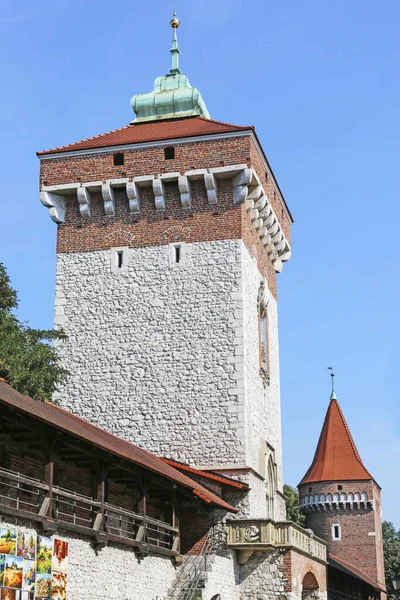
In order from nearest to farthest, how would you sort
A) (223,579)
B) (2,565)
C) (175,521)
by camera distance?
(2,565)
(175,521)
(223,579)

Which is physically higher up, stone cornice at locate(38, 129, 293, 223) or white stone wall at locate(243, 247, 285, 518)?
stone cornice at locate(38, 129, 293, 223)

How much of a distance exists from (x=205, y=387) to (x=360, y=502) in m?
24.2

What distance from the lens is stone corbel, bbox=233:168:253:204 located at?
2380cm

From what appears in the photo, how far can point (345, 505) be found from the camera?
44.9 meters

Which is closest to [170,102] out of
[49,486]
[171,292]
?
[171,292]

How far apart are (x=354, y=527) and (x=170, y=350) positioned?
24.6m

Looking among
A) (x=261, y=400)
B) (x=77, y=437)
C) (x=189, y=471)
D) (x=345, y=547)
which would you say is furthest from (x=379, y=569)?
(x=77, y=437)

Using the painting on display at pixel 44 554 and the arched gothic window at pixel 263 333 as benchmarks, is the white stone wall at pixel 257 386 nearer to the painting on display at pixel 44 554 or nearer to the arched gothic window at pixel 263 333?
the arched gothic window at pixel 263 333

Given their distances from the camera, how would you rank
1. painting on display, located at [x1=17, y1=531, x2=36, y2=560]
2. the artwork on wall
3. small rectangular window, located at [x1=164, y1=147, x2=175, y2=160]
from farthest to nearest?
small rectangular window, located at [x1=164, y1=147, x2=175, y2=160], painting on display, located at [x1=17, y1=531, x2=36, y2=560], the artwork on wall

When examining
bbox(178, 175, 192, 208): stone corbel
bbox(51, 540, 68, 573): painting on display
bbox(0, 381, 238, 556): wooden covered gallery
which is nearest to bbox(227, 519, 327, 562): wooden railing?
bbox(0, 381, 238, 556): wooden covered gallery

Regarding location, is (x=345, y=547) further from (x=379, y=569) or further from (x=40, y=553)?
(x=40, y=553)

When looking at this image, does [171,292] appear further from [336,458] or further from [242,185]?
[336,458]

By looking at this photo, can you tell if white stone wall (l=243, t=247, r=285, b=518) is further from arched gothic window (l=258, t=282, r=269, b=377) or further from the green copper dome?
the green copper dome

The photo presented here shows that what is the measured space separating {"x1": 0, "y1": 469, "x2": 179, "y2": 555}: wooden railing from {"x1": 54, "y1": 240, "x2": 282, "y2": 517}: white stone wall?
3.20 meters
